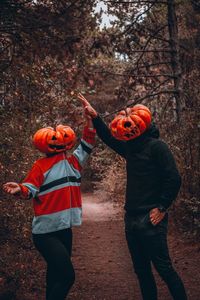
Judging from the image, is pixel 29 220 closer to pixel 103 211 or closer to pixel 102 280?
pixel 102 280

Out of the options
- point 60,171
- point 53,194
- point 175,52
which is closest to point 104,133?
point 60,171

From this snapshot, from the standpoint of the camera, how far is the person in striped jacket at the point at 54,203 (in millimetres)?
4457

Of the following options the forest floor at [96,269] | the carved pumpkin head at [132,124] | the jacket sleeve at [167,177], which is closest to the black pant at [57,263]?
the jacket sleeve at [167,177]

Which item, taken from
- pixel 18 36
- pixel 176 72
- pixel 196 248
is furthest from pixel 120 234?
pixel 18 36

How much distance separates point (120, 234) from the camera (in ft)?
38.7

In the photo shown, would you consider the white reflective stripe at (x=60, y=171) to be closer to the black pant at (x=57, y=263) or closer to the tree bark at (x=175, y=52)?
the black pant at (x=57, y=263)

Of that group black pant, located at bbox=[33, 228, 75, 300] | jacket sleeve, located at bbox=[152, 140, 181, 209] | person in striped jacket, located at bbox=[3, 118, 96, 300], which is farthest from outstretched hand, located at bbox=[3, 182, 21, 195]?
jacket sleeve, located at bbox=[152, 140, 181, 209]

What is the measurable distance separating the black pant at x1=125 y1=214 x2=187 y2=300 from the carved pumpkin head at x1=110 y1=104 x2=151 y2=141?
83cm

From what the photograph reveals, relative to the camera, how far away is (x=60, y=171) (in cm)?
470

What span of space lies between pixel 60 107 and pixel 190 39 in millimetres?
6419

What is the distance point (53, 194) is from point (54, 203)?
90mm

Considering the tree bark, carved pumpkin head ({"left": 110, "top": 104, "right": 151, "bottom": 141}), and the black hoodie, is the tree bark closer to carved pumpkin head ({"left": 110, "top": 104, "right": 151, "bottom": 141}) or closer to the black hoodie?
carved pumpkin head ({"left": 110, "top": 104, "right": 151, "bottom": 141})

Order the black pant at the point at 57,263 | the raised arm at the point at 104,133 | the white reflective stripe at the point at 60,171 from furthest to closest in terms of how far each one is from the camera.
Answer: the raised arm at the point at 104,133 < the white reflective stripe at the point at 60,171 < the black pant at the point at 57,263

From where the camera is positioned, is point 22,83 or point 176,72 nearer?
point 22,83
